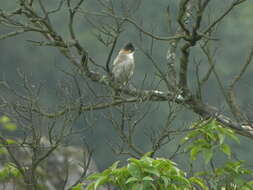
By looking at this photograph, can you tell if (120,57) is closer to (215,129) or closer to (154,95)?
(154,95)

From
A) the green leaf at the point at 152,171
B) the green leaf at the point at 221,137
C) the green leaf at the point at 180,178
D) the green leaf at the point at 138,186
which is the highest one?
the green leaf at the point at 221,137

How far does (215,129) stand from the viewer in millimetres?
3920

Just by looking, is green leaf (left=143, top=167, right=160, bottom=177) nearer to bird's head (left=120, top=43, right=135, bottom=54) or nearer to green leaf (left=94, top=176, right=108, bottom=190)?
green leaf (left=94, top=176, right=108, bottom=190)

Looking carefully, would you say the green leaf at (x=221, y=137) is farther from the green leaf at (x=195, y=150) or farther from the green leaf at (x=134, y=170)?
the green leaf at (x=134, y=170)

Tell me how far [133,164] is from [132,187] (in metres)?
0.12

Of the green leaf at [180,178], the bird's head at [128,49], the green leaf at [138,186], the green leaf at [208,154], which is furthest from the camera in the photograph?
the bird's head at [128,49]

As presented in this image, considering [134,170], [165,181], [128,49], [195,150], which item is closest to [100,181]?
[134,170]

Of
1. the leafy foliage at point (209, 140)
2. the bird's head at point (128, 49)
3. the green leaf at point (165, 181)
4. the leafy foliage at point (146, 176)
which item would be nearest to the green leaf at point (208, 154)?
the leafy foliage at point (209, 140)

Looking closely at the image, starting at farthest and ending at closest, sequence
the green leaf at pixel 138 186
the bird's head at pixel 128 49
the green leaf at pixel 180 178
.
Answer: the bird's head at pixel 128 49
the green leaf at pixel 180 178
the green leaf at pixel 138 186

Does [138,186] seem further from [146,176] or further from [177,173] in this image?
[177,173]

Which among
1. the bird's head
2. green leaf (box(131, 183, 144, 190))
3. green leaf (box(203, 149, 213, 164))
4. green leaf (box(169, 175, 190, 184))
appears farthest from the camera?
the bird's head

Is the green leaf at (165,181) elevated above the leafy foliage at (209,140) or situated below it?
below

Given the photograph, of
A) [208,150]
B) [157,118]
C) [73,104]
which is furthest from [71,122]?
[157,118]

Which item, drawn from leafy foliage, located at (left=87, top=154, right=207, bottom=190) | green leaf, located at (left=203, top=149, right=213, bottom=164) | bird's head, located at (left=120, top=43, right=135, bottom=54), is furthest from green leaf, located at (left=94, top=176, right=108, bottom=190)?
bird's head, located at (left=120, top=43, right=135, bottom=54)
